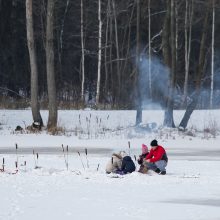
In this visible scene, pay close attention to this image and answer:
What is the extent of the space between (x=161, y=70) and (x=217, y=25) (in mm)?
7469

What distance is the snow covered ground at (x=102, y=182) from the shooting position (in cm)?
1271


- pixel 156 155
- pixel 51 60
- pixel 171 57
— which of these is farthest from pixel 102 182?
pixel 171 57

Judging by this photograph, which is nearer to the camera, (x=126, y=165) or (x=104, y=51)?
(x=126, y=165)

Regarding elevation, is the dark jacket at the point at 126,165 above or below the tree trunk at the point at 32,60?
below

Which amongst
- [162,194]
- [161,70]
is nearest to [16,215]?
[162,194]

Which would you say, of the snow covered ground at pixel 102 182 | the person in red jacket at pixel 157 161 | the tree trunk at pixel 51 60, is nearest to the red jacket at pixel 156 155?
the person in red jacket at pixel 157 161

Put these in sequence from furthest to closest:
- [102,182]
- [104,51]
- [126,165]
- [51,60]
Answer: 1. [104,51]
2. [51,60]
3. [126,165]
4. [102,182]

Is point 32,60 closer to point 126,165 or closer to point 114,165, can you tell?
point 114,165

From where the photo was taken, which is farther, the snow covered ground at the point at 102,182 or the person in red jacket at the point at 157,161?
the person in red jacket at the point at 157,161

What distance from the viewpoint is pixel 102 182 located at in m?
16.3

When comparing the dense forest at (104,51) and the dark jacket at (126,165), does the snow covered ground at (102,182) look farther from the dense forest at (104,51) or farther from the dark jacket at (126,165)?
the dense forest at (104,51)

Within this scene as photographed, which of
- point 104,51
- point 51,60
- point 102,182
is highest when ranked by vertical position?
point 104,51

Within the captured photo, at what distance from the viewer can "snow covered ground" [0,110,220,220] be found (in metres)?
12.7

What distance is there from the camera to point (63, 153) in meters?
22.8
